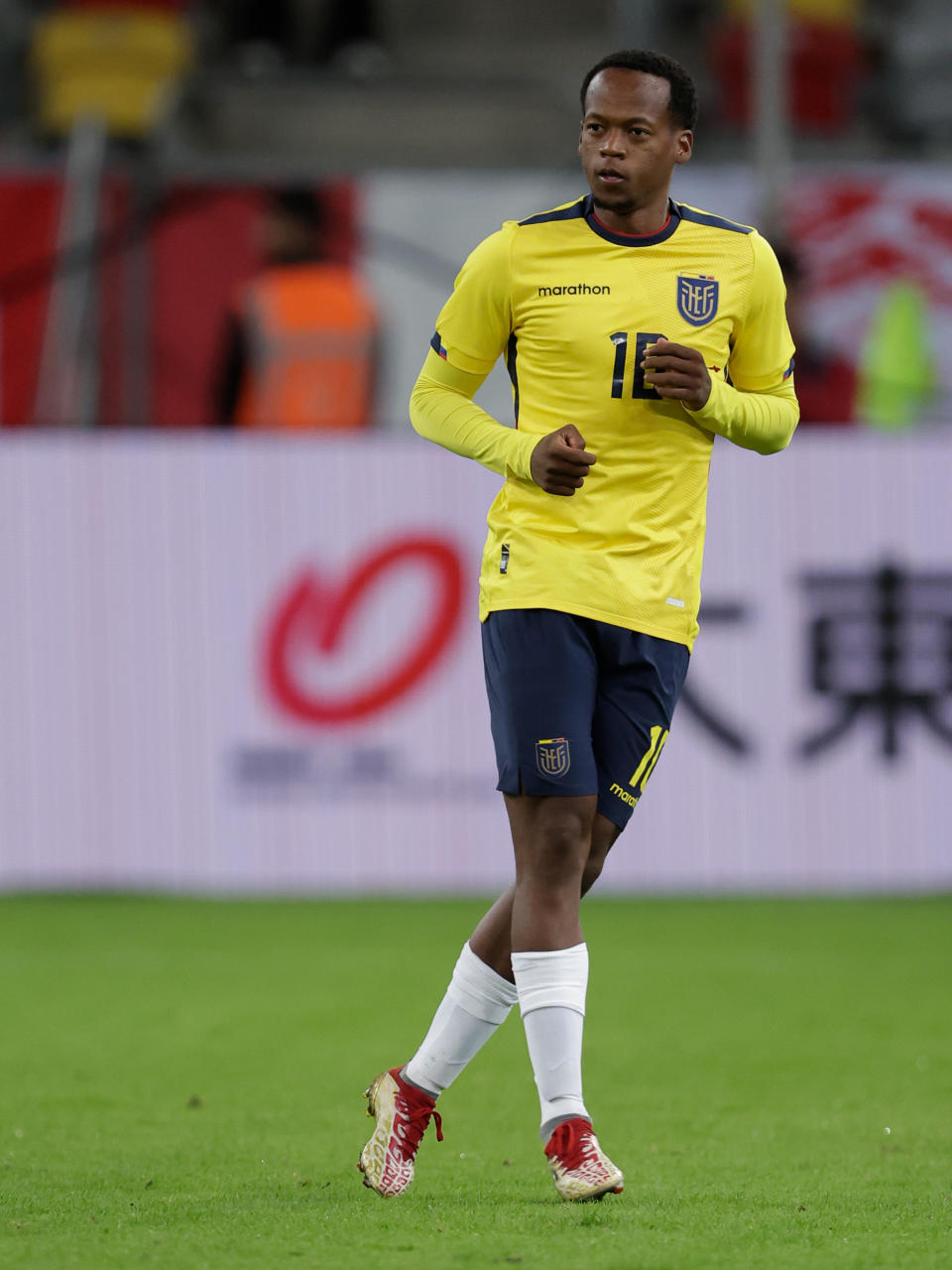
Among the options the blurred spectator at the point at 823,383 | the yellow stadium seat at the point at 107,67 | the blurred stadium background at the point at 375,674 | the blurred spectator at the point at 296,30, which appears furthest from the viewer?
the blurred spectator at the point at 296,30

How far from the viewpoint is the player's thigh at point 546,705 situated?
4172mm

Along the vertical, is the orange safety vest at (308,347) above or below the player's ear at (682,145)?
above

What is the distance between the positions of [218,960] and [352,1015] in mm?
1313

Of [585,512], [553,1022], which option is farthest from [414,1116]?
[585,512]

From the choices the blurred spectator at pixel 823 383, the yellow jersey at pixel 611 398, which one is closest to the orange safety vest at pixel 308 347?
the blurred spectator at pixel 823 383

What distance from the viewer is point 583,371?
4.25 m

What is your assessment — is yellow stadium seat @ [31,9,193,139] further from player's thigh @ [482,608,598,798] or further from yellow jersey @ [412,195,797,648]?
player's thigh @ [482,608,598,798]

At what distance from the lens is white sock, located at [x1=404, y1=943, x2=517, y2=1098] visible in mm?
4355

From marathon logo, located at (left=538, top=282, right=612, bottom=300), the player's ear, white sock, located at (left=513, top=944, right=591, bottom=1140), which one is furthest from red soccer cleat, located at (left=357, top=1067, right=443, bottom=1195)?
the player's ear

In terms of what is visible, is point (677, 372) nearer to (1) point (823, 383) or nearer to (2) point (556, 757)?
(2) point (556, 757)

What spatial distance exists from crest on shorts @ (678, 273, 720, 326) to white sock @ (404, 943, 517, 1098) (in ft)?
4.37

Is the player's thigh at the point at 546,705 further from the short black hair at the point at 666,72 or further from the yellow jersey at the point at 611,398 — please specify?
the short black hair at the point at 666,72

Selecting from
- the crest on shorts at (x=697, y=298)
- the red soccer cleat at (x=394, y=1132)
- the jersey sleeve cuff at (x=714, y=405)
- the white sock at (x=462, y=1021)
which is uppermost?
the crest on shorts at (x=697, y=298)

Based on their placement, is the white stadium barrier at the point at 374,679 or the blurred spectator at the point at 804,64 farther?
the blurred spectator at the point at 804,64
